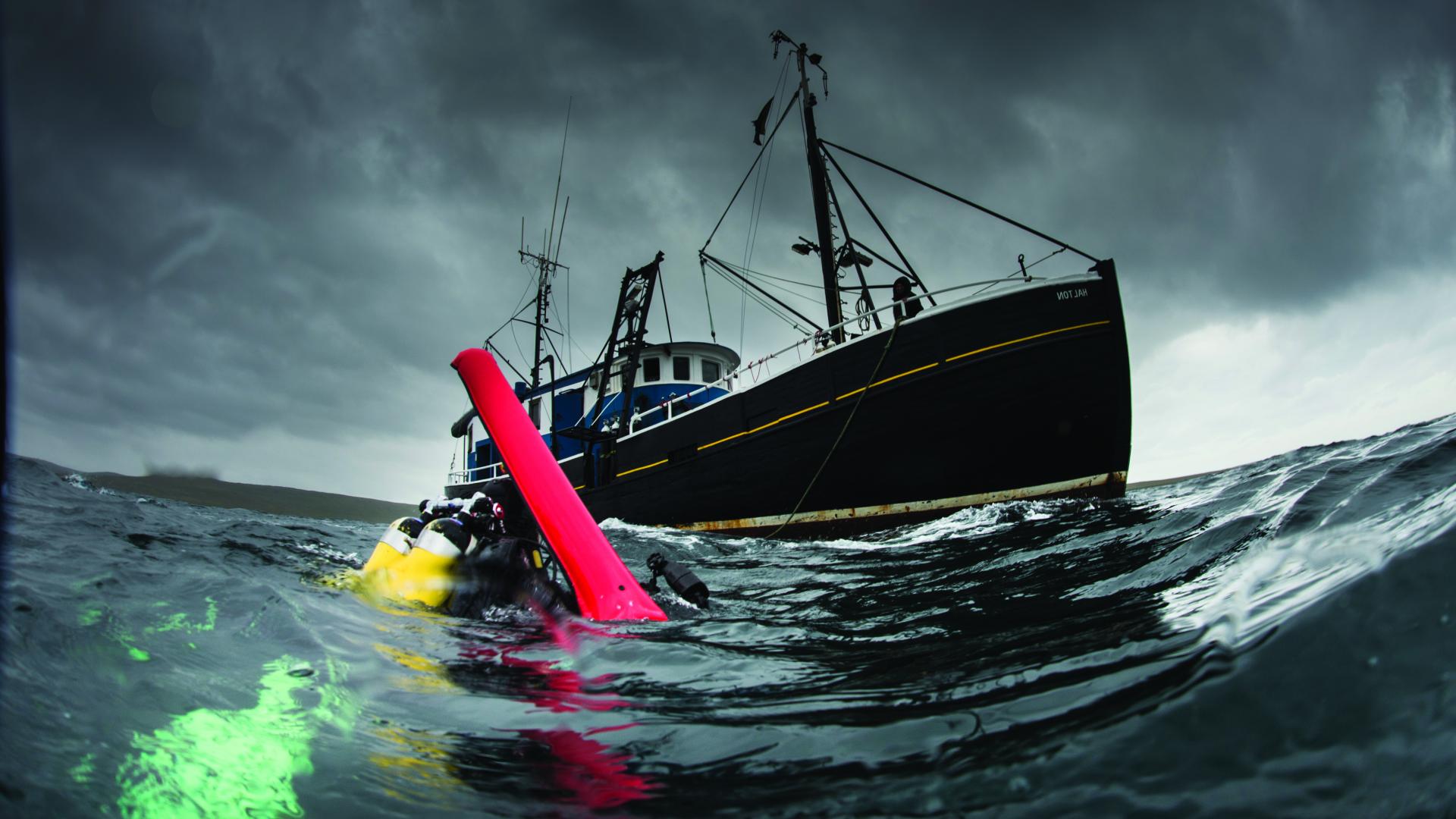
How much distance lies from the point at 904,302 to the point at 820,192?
5982 millimetres

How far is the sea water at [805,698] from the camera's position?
1.13m

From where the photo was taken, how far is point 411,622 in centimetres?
354

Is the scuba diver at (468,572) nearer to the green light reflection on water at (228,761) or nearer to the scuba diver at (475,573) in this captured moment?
the scuba diver at (475,573)

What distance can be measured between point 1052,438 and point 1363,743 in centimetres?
974

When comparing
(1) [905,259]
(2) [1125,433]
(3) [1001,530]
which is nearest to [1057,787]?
(3) [1001,530]

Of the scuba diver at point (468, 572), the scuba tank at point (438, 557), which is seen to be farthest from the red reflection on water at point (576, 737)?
the scuba tank at point (438, 557)

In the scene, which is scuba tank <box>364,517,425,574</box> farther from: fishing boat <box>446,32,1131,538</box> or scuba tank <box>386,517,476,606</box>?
fishing boat <box>446,32,1131,538</box>

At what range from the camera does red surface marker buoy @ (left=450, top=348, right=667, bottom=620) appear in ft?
12.9

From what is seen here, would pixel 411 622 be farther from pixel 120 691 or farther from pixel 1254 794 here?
pixel 1254 794

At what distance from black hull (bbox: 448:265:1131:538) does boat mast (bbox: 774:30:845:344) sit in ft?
11.4

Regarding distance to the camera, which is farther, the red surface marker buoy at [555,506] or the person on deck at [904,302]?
the person on deck at [904,302]

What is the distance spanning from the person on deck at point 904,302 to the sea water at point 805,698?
6.77 meters

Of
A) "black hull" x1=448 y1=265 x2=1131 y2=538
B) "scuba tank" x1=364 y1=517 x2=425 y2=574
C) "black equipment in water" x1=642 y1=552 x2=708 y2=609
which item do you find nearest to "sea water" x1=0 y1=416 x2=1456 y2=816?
"black equipment in water" x1=642 y1=552 x2=708 y2=609

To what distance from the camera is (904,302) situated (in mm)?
10062
